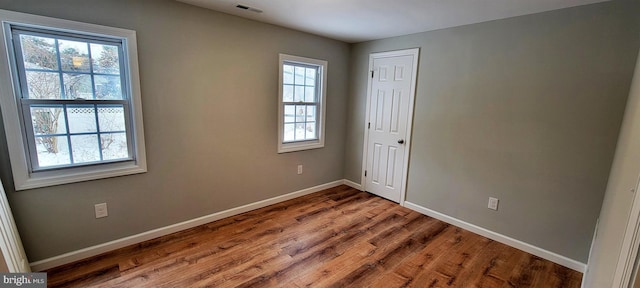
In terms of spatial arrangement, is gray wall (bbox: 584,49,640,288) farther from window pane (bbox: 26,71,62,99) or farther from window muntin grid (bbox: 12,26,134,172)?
window pane (bbox: 26,71,62,99)

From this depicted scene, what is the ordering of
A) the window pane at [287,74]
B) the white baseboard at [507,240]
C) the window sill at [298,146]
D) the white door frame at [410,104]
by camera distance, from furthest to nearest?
the window sill at [298,146]
the window pane at [287,74]
the white door frame at [410,104]
the white baseboard at [507,240]

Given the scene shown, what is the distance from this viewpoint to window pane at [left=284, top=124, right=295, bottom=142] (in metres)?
3.53

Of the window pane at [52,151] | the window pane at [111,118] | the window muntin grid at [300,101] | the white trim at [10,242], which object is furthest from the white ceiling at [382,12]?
the white trim at [10,242]

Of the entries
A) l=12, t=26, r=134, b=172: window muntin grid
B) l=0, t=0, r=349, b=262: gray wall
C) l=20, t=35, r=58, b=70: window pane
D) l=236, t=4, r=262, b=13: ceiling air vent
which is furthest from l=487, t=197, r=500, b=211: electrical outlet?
l=20, t=35, r=58, b=70: window pane

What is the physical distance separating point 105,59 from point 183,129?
0.82m

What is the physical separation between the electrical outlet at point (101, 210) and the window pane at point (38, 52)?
3.75 ft

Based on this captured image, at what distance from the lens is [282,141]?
3.46m

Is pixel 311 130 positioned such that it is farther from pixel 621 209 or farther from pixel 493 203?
pixel 621 209

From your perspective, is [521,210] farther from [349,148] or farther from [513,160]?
[349,148]

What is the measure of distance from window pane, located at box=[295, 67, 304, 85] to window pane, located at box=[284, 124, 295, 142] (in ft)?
1.91

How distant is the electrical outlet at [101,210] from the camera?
7.46 ft

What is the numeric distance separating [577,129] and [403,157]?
1.70 metres

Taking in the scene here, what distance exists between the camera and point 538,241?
2.52m

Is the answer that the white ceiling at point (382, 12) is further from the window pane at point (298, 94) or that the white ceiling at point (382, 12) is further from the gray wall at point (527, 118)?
the window pane at point (298, 94)
